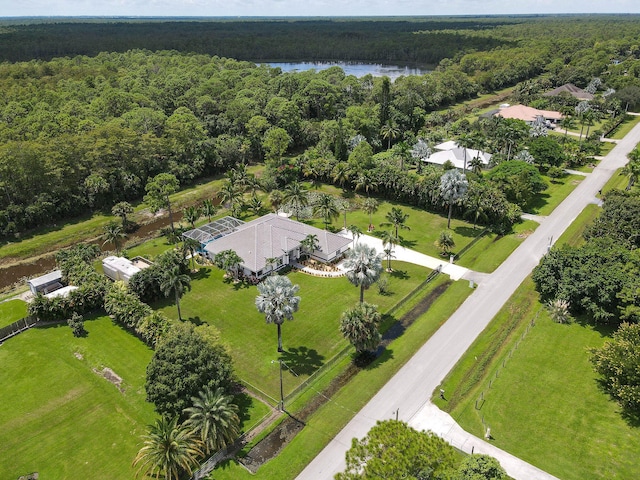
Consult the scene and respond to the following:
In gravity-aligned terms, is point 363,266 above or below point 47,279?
above

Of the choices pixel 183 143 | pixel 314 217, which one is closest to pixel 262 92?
pixel 183 143

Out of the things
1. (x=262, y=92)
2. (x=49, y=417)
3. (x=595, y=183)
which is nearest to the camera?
(x=49, y=417)

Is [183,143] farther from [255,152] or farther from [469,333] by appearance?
[469,333]

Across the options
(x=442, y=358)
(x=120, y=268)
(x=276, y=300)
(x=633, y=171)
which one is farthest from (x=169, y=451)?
(x=633, y=171)

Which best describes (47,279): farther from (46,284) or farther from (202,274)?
(202,274)

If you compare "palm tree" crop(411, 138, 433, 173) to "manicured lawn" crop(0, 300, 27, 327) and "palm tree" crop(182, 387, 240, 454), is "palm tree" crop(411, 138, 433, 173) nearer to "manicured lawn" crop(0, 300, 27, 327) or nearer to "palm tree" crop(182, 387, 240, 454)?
"palm tree" crop(182, 387, 240, 454)

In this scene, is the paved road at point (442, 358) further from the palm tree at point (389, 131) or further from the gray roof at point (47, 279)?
the gray roof at point (47, 279)

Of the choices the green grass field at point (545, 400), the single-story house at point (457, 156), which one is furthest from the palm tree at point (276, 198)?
the green grass field at point (545, 400)
